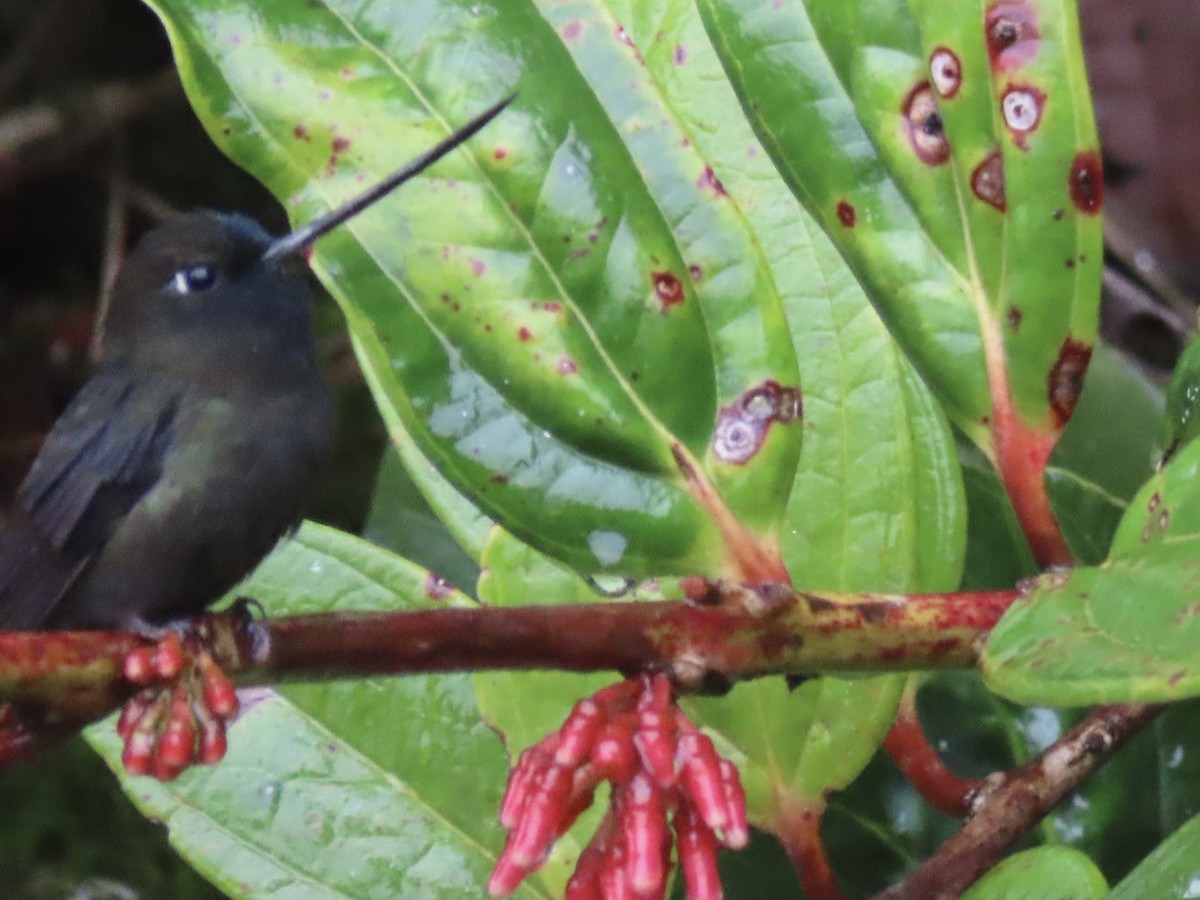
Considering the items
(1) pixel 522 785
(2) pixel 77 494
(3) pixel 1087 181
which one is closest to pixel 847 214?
(3) pixel 1087 181

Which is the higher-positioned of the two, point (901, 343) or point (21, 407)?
point (901, 343)

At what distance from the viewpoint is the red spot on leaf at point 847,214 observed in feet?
4.06

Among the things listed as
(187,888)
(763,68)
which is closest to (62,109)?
(187,888)

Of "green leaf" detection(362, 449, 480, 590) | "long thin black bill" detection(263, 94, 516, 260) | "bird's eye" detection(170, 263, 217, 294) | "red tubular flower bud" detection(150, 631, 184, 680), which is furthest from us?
"green leaf" detection(362, 449, 480, 590)

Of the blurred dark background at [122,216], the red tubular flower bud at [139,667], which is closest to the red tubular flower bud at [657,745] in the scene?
the red tubular flower bud at [139,667]

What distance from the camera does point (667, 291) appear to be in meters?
1.22

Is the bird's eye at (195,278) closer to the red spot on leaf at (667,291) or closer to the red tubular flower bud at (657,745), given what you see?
the red spot on leaf at (667,291)

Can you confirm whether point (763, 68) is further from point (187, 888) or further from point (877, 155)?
point (187, 888)

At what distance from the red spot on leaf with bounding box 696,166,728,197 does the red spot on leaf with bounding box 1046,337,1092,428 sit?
1.00 ft

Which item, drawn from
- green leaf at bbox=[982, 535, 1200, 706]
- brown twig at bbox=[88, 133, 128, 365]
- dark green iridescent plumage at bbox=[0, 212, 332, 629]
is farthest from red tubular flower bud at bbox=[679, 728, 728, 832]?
brown twig at bbox=[88, 133, 128, 365]

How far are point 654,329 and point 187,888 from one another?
4.87ft

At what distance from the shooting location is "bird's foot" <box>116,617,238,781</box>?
90 centimetres

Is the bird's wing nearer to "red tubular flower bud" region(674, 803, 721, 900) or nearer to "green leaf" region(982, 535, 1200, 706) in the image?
"red tubular flower bud" region(674, 803, 721, 900)

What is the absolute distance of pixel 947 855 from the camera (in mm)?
1146
